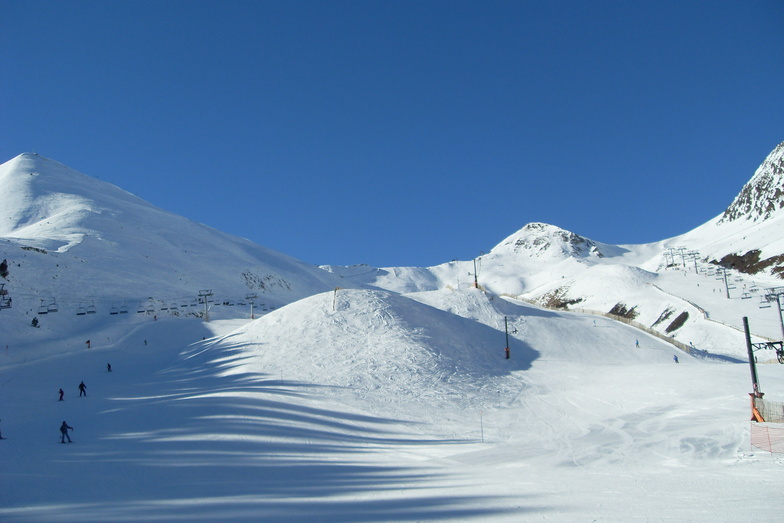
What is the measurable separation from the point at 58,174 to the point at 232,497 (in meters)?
140

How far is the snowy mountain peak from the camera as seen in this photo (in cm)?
15512

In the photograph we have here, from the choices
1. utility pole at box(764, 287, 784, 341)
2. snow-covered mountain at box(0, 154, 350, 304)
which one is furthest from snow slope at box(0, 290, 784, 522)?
snow-covered mountain at box(0, 154, 350, 304)

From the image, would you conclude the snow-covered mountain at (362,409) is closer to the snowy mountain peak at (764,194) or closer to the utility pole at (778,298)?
the utility pole at (778,298)

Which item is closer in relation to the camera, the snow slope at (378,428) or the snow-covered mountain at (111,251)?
the snow slope at (378,428)

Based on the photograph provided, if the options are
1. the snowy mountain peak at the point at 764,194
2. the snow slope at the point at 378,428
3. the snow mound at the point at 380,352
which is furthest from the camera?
the snowy mountain peak at the point at 764,194

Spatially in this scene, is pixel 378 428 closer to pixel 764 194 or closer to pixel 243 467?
pixel 243 467

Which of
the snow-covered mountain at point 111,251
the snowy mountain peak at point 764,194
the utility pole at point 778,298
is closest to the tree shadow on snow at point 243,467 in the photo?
the utility pole at point 778,298

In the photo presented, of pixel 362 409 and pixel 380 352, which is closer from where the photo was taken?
pixel 362 409

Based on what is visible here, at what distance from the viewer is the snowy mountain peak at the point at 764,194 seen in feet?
509

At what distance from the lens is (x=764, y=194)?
538ft

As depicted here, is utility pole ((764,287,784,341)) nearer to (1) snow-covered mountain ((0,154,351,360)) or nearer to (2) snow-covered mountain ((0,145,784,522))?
(2) snow-covered mountain ((0,145,784,522))

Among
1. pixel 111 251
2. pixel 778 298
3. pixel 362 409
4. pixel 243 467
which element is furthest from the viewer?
pixel 111 251

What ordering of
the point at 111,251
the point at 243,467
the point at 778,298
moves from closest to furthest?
the point at 243,467
the point at 778,298
the point at 111,251

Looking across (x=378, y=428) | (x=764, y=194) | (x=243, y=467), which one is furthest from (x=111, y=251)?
(x=764, y=194)
